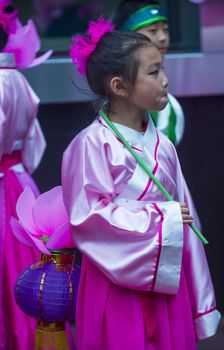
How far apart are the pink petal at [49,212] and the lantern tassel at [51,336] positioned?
36cm

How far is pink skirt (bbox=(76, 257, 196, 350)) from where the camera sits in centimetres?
325

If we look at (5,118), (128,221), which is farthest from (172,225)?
(5,118)

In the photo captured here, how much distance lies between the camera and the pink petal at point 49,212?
11.9ft

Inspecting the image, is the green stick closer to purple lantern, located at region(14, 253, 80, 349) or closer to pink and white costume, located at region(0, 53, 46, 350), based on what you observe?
purple lantern, located at region(14, 253, 80, 349)

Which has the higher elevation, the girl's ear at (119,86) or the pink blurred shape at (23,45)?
the girl's ear at (119,86)

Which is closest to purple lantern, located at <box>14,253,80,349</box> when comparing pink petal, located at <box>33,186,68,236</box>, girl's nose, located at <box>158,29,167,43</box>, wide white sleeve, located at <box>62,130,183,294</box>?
pink petal, located at <box>33,186,68,236</box>

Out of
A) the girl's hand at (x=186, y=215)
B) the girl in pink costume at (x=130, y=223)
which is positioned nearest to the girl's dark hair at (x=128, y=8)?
the girl in pink costume at (x=130, y=223)

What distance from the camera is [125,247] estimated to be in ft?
10.6

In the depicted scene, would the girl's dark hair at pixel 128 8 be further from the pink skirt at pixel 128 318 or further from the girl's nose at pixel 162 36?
the pink skirt at pixel 128 318

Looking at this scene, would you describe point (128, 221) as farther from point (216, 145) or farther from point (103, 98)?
point (216, 145)

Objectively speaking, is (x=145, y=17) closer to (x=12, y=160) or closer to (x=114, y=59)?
(x=12, y=160)

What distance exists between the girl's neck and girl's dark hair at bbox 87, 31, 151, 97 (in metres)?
0.07

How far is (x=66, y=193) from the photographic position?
3359 millimetres

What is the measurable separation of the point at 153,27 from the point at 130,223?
1761 mm
